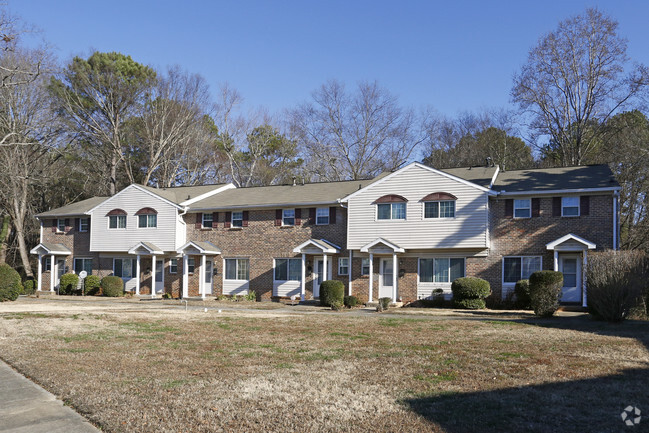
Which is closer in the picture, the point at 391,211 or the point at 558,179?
the point at 558,179

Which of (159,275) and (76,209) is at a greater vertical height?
(76,209)

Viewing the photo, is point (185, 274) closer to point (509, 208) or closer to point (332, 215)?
point (332, 215)

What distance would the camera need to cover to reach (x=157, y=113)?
43.3 metres

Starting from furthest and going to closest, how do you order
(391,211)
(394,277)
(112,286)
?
(112,286) → (391,211) → (394,277)

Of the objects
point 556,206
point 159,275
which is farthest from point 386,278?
point 159,275

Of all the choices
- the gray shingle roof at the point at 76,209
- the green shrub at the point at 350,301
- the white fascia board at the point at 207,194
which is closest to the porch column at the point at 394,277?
the green shrub at the point at 350,301

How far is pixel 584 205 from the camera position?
24125 millimetres

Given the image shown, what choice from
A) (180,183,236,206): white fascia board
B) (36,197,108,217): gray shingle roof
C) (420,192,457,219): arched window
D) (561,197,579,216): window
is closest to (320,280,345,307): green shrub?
(420,192,457,219): arched window

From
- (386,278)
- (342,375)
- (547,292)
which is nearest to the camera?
(342,375)

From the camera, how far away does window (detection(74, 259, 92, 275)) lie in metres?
35.7

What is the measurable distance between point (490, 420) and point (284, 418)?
92.8 inches

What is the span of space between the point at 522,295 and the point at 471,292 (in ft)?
6.62

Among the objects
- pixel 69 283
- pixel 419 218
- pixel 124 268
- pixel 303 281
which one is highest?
pixel 419 218

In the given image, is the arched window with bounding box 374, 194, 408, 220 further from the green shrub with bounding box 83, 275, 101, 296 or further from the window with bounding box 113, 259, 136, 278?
the green shrub with bounding box 83, 275, 101, 296
